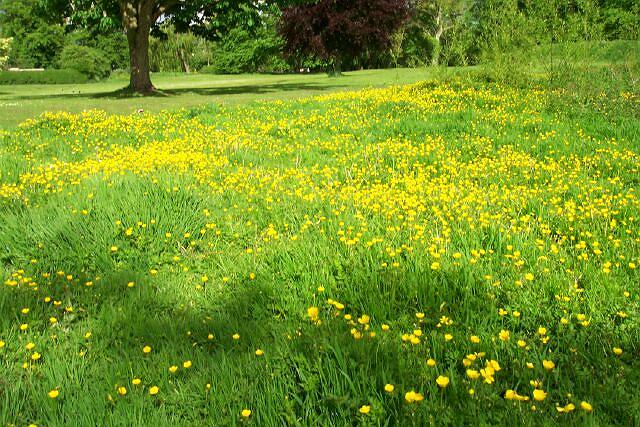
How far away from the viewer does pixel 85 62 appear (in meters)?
57.9

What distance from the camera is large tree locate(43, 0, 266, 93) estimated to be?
18.8m

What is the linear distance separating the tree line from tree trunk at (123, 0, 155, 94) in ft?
0.13

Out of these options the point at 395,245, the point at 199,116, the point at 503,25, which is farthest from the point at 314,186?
the point at 503,25

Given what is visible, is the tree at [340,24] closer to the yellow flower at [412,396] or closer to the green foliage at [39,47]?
the yellow flower at [412,396]

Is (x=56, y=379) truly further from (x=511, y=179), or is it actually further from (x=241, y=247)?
(x=511, y=179)

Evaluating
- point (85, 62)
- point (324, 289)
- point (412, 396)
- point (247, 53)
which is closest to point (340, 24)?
point (324, 289)

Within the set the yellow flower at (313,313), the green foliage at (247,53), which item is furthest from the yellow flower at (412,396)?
the green foliage at (247,53)

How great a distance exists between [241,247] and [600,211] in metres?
3.00

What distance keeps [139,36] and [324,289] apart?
20.2 meters

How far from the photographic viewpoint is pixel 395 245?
135 inches

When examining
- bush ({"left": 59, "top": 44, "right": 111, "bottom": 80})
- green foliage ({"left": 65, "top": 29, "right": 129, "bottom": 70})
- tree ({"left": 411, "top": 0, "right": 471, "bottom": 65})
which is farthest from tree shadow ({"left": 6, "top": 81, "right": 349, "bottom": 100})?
green foliage ({"left": 65, "top": 29, "right": 129, "bottom": 70})

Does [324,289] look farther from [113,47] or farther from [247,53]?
[113,47]

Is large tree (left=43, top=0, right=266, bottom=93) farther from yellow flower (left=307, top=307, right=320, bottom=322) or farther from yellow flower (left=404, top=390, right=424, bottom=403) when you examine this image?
yellow flower (left=404, top=390, right=424, bottom=403)

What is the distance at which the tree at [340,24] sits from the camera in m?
30.8
